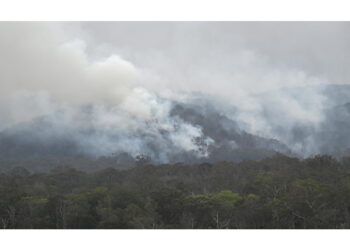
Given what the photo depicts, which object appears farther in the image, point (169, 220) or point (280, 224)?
point (169, 220)

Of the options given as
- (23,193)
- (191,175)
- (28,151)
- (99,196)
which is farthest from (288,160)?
Answer: (28,151)

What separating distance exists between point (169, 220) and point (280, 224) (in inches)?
319

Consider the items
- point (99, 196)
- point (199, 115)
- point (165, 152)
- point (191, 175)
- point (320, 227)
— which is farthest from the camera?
point (199, 115)

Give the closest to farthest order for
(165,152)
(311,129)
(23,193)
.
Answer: (23,193)
(311,129)
(165,152)

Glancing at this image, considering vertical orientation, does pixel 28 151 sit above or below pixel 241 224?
above

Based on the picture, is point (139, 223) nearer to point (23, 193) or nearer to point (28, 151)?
point (23, 193)

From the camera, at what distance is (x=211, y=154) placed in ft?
303

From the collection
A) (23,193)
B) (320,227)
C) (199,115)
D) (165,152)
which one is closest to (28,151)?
(165,152)

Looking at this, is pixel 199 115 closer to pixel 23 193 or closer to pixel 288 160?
pixel 288 160

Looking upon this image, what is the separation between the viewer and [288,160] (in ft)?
163

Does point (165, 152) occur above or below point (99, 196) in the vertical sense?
above

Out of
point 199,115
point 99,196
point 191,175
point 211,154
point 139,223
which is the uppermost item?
point 199,115

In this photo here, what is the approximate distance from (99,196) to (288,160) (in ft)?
98.3

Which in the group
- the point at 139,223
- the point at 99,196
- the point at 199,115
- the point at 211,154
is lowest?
the point at 139,223
